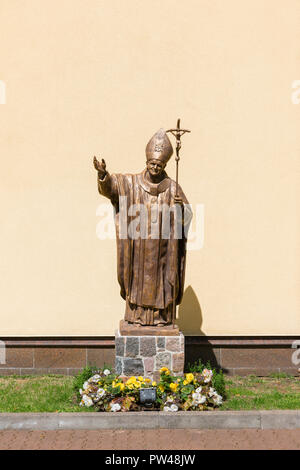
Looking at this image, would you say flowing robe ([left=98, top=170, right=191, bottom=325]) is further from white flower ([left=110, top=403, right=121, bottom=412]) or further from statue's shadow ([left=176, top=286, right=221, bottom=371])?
statue's shadow ([left=176, top=286, right=221, bottom=371])

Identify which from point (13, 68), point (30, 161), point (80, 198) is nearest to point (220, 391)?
point (80, 198)

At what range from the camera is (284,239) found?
8578 mm

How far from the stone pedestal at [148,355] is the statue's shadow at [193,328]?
139 cm

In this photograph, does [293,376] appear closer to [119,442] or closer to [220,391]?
[220,391]

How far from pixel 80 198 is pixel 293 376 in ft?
12.9

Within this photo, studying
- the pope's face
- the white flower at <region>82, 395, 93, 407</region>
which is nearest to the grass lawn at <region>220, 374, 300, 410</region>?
the white flower at <region>82, 395, 93, 407</region>

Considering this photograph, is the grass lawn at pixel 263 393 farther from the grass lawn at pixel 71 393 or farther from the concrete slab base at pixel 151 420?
the concrete slab base at pixel 151 420

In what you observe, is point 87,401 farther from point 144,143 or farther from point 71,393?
point 144,143

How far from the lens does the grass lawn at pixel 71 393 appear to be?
6680 millimetres

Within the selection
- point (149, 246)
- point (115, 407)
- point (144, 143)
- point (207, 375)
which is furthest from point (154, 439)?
point (144, 143)

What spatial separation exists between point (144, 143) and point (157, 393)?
364cm

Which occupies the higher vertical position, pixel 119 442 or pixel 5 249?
pixel 5 249

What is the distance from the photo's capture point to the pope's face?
7070 millimetres

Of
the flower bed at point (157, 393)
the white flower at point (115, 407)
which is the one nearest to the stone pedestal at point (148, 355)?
the flower bed at point (157, 393)
